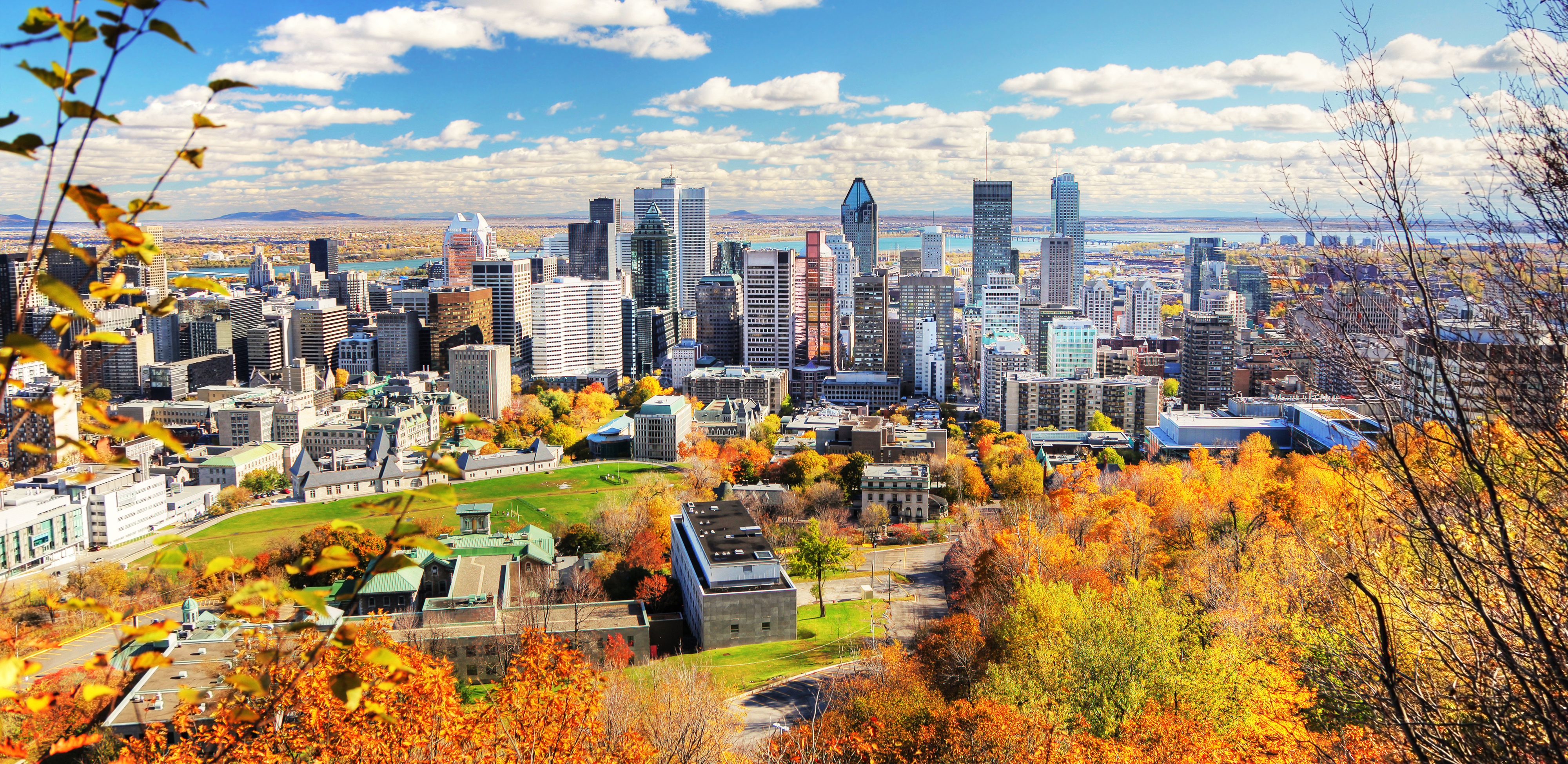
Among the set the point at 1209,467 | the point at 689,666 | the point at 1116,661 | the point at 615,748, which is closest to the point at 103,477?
the point at 689,666

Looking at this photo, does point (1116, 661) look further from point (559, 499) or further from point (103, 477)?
point (103, 477)

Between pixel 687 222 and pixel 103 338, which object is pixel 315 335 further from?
pixel 103 338

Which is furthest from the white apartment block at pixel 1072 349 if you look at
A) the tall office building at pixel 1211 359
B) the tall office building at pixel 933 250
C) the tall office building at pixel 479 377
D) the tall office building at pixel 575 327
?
the tall office building at pixel 933 250

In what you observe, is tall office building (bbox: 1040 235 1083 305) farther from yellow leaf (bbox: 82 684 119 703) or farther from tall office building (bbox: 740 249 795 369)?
yellow leaf (bbox: 82 684 119 703)

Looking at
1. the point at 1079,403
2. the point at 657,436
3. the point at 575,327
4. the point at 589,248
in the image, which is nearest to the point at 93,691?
the point at 657,436

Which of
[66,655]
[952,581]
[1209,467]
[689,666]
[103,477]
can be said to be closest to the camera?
[689,666]

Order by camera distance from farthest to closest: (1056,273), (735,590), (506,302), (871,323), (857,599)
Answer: (1056,273) → (506,302) → (871,323) → (857,599) → (735,590)
